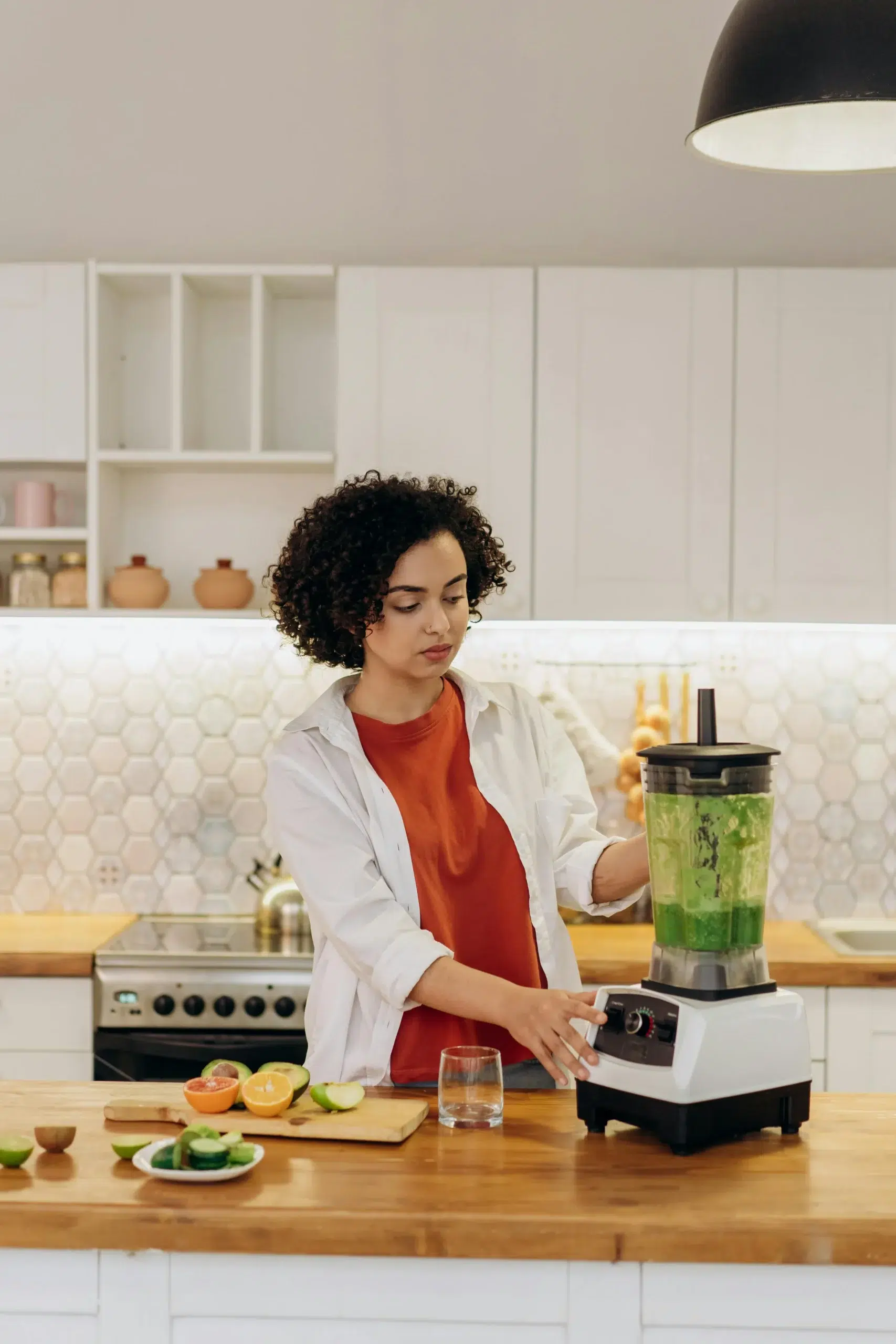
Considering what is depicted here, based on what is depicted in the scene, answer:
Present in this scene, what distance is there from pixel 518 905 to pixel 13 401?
1.93 meters

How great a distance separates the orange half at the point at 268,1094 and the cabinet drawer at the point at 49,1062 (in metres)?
1.40

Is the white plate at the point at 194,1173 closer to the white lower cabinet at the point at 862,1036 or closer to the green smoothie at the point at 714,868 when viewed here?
the green smoothie at the point at 714,868

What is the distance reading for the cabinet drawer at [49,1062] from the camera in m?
3.01

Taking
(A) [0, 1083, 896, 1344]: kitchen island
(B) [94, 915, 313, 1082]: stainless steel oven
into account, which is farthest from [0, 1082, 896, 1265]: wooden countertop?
(B) [94, 915, 313, 1082]: stainless steel oven

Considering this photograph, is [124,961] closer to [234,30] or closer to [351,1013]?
[351,1013]

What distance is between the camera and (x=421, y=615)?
6.70 ft

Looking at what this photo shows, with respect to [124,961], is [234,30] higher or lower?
higher

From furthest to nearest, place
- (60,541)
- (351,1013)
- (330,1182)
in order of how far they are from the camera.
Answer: (60,541) < (351,1013) < (330,1182)

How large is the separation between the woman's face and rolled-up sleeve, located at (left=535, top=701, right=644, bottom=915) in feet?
1.04

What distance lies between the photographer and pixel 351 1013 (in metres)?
2.01

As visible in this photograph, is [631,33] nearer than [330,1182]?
Answer: No

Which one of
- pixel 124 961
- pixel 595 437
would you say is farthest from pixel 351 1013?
pixel 595 437

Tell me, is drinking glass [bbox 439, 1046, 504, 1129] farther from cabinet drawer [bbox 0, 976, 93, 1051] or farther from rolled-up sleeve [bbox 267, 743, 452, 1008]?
cabinet drawer [bbox 0, 976, 93, 1051]

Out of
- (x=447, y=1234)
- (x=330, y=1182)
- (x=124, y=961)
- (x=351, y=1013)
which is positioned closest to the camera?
(x=447, y=1234)
